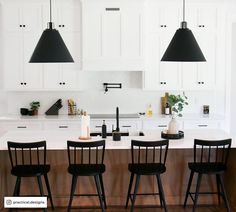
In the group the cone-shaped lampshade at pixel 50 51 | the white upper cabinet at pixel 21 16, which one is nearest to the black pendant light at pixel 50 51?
the cone-shaped lampshade at pixel 50 51

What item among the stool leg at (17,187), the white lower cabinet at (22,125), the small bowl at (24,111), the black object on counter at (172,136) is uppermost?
the small bowl at (24,111)

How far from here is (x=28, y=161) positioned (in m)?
4.78

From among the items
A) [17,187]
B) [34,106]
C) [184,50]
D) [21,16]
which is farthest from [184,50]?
[34,106]

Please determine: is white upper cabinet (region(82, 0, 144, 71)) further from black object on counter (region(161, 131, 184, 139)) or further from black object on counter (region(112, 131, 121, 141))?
black object on counter (region(112, 131, 121, 141))

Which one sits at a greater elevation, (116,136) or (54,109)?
(54,109)

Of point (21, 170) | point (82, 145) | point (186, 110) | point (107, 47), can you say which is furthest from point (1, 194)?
point (186, 110)

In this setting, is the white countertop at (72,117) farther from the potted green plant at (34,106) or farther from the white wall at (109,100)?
the white wall at (109,100)

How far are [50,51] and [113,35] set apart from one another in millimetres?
2823

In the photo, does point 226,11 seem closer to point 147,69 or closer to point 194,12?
point 194,12

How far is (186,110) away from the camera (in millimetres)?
7496

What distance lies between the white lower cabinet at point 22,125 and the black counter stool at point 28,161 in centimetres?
201

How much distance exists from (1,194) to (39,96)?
9.42 feet

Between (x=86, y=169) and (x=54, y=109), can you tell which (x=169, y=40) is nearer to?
(x=54, y=109)

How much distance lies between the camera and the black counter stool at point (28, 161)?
4.29 meters
